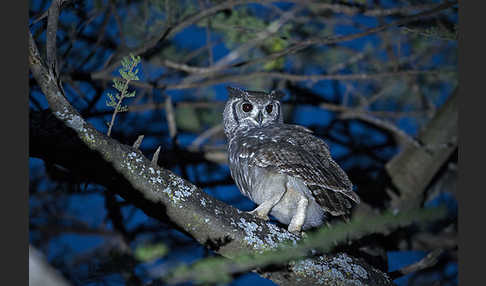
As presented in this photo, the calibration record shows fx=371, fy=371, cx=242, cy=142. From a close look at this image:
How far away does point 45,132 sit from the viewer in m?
0.95

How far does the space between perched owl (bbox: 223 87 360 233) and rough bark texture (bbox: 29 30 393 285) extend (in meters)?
Answer: 0.17

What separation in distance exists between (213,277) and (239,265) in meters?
0.13

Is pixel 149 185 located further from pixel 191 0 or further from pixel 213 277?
pixel 191 0

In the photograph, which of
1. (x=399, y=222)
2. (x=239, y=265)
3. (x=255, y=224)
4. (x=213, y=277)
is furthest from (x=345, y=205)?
(x=213, y=277)

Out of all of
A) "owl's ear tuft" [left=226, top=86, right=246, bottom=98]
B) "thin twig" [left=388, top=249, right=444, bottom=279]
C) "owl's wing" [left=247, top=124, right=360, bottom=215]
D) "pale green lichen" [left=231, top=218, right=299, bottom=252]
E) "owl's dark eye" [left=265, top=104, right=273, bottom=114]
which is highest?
"owl's ear tuft" [left=226, top=86, right=246, bottom=98]

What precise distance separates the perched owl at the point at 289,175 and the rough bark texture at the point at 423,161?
1100mm

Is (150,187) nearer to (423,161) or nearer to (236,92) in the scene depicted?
(236,92)

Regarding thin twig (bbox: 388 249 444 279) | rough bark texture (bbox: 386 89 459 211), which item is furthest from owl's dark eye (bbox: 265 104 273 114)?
rough bark texture (bbox: 386 89 459 211)

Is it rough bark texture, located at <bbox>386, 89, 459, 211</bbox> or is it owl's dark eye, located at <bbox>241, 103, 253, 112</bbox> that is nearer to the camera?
owl's dark eye, located at <bbox>241, 103, 253, 112</bbox>

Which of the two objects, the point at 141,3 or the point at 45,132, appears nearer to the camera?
the point at 45,132

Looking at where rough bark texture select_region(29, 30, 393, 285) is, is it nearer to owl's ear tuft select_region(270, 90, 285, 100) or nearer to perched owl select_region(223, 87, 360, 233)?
perched owl select_region(223, 87, 360, 233)

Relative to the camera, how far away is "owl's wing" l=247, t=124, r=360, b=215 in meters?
1.15

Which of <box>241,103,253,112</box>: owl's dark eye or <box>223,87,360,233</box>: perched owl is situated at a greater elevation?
<box>241,103,253,112</box>: owl's dark eye

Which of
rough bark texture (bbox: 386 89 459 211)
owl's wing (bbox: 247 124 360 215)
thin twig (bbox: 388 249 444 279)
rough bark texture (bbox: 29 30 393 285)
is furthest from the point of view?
rough bark texture (bbox: 386 89 459 211)
